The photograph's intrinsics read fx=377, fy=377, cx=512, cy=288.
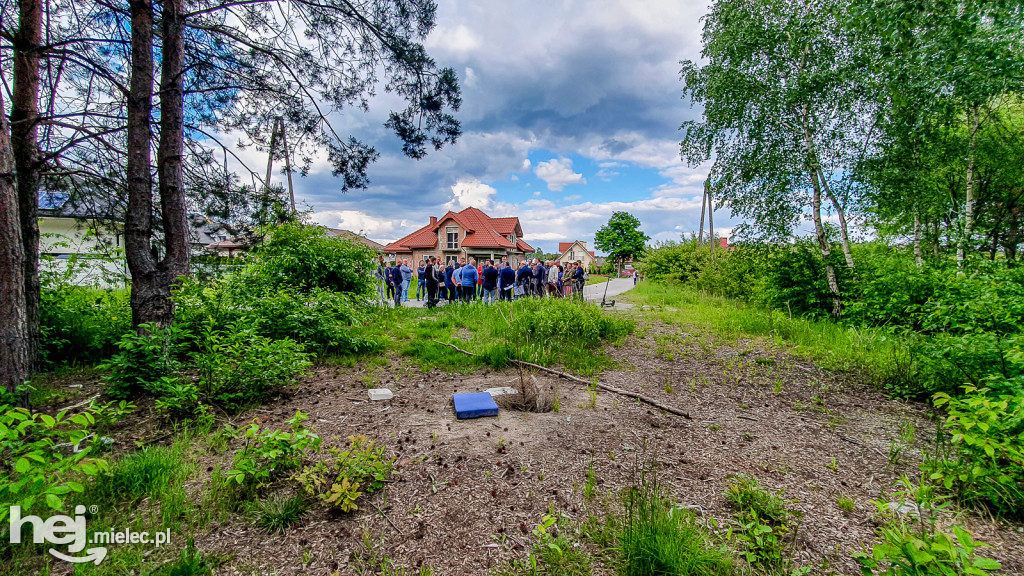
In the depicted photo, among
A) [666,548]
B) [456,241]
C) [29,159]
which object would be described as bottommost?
[666,548]

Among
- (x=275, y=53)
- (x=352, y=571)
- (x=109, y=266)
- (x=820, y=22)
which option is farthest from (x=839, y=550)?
(x=820, y=22)

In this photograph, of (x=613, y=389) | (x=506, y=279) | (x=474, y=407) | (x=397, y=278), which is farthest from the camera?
(x=506, y=279)

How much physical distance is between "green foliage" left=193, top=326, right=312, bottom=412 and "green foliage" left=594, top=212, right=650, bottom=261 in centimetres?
5054

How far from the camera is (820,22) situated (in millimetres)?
7969

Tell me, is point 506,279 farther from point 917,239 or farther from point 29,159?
point 917,239

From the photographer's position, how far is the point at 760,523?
233cm

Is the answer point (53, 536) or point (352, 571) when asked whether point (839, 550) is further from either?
point (53, 536)

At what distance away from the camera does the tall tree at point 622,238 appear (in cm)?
5138

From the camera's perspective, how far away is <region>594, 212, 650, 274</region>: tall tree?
51.4m

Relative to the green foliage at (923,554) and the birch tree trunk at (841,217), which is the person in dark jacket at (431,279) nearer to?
the birch tree trunk at (841,217)

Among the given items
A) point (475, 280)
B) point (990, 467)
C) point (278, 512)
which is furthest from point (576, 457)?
point (475, 280)

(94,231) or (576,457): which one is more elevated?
(94,231)

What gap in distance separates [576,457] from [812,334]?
650 centimetres

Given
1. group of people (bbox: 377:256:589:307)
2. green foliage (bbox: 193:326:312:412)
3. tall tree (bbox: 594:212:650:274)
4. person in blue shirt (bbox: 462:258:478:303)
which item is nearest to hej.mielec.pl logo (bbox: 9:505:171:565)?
green foliage (bbox: 193:326:312:412)
